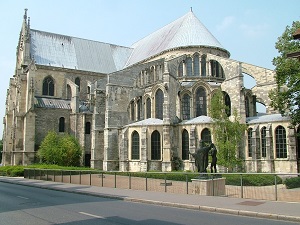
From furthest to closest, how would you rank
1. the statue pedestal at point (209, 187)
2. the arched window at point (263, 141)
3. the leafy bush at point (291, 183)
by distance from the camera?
the arched window at point (263, 141) < the statue pedestal at point (209, 187) < the leafy bush at point (291, 183)

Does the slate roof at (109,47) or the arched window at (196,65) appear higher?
the slate roof at (109,47)

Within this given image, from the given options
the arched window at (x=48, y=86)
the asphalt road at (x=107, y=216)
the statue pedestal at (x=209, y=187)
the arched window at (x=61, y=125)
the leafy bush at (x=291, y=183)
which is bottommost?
the asphalt road at (x=107, y=216)

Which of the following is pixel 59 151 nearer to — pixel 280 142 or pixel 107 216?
pixel 280 142

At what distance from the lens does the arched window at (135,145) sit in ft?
114

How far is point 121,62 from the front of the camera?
57344mm

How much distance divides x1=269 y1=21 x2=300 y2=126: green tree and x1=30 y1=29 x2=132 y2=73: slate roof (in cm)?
3418

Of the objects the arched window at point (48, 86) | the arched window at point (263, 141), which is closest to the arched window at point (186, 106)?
the arched window at point (263, 141)

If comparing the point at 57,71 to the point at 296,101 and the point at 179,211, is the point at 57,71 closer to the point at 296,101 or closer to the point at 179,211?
the point at 296,101

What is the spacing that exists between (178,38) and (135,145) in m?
17.1

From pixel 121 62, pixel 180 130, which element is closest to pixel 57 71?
pixel 121 62

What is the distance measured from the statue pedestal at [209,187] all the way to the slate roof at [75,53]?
39.6 meters

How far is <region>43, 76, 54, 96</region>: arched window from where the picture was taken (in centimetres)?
4828

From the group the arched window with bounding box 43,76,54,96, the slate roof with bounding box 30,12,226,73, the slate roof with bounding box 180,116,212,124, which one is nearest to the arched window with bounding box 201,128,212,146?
the slate roof with bounding box 180,116,212,124

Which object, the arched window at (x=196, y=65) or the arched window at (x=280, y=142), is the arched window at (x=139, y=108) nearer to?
the arched window at (x=196, y=65)
